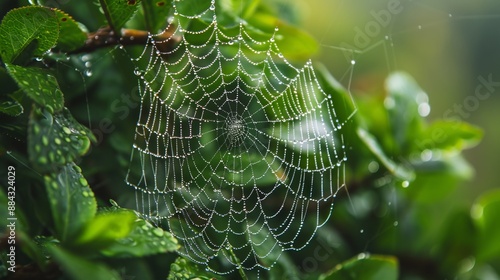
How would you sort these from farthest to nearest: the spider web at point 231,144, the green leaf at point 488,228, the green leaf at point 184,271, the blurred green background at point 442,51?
the blurred green background at point 442,51 < the green leaf at point 488,228 < the spider web at point 231,144 < the green leaf at point 184,271

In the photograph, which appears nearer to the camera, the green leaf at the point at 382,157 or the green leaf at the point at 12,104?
the green leaf at the point at 12,104

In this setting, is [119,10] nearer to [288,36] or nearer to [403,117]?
[288,36]

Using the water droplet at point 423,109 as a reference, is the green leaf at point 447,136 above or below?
below

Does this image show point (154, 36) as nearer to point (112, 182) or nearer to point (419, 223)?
point (112, 182)

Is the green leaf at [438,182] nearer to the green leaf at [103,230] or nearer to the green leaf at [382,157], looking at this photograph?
the green leaf at [382,157]

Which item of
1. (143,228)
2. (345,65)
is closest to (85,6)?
(143,228)

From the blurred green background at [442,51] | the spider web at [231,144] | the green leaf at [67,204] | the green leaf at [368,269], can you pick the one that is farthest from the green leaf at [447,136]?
the blurred green background at [442,51]
